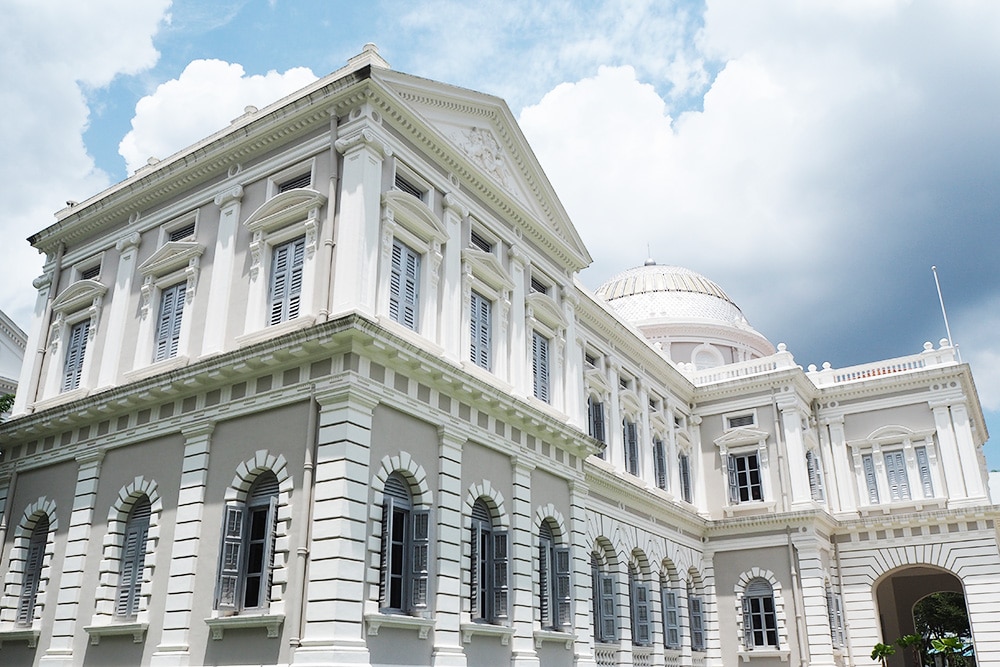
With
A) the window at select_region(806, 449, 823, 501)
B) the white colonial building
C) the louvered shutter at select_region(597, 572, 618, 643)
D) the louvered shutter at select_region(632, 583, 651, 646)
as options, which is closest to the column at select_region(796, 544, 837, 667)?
the window at select_region(806, 449, 823, 501)

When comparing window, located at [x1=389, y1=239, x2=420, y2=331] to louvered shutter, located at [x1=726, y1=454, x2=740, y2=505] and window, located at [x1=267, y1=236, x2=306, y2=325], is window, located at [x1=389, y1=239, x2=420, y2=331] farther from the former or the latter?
louvered shutter, located at [x1=726, y1=454, x2=740, y2=505]

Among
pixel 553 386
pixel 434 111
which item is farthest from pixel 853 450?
pixel 434 111

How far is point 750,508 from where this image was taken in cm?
3155

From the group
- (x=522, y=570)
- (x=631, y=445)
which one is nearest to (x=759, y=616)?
(x=631, y=445)

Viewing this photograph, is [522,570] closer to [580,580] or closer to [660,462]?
[580,580]

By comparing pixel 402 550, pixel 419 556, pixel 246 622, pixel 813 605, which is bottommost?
pixel 246 622

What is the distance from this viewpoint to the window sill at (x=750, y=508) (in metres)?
31.2

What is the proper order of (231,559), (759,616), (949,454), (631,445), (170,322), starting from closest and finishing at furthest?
(231,559)
(170,322)
(631,445)
(759,616)
(949,454)

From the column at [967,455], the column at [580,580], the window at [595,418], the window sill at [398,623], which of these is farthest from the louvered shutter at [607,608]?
the column at [967,455]

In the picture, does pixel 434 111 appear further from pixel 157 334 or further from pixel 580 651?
pixel 580 651

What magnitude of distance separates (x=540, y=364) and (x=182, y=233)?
867 cm

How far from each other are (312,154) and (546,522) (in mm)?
9561

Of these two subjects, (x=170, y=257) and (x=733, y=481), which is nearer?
(x=170, y=257)

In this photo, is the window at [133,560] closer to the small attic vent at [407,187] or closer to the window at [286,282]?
the window at [286,282]
